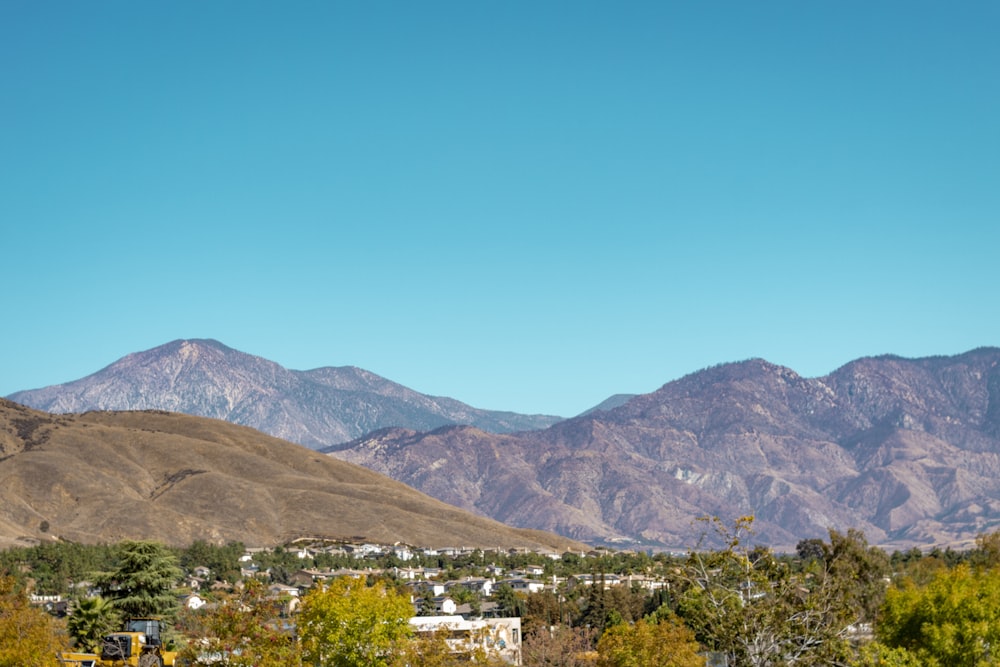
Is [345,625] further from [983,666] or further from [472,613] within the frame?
[472,613]

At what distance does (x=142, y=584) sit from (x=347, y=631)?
144 feet

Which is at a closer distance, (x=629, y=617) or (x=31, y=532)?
(x=629, y=617)

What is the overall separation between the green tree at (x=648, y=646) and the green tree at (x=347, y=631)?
1408 centimetres

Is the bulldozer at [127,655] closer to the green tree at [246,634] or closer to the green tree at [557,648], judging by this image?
the green tree at [246,634]

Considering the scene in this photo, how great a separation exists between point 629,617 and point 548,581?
2021 inches

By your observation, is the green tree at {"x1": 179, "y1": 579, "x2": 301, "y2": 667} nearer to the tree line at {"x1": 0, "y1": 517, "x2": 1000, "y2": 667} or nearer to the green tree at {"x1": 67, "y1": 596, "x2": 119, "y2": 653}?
the tree line at {"x1": 0, "y1": 517, "x2": 1000, "y2": 667}

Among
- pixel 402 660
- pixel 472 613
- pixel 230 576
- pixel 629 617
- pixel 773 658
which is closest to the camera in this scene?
pixel 773 658

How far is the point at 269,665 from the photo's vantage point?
38.2 metres

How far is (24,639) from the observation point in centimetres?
4956

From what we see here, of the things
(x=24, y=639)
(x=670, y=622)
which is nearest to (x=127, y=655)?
(x=24, y=639)

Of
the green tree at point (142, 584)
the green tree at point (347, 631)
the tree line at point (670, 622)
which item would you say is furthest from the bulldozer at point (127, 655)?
the green tree at point (142, 584)

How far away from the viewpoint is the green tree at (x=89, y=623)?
69.4m

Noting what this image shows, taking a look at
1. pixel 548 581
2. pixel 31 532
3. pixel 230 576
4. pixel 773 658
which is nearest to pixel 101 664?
pixel 773 658

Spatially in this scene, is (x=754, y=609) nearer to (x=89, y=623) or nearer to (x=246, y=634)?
(x=246, y=634)
